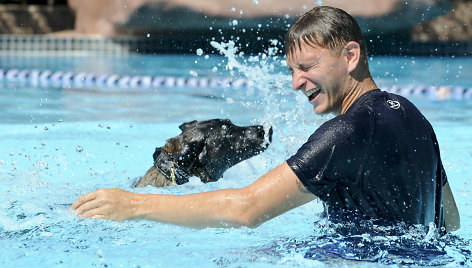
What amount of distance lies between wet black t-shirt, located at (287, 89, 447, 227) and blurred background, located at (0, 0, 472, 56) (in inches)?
555

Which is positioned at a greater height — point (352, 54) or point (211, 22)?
point (211, 22)

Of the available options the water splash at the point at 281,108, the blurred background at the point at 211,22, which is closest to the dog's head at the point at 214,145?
the water splash at the point at 281,108

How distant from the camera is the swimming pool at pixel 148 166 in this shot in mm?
2664

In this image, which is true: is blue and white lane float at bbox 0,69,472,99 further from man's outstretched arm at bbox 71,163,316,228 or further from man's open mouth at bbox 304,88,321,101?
man's outstretched arm at bbox 71,163,316,228

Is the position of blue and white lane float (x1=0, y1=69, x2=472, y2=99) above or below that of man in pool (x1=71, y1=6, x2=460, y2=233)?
below

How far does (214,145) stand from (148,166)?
7.23ft

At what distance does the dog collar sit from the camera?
3.56 m

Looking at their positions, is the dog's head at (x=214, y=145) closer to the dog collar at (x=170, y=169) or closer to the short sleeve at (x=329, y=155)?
the dog collar at (x=170, y=169)

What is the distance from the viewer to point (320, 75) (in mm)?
2504

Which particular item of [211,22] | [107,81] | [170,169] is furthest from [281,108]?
[211,22]

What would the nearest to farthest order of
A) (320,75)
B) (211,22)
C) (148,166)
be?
1. (320,75)
2. (148,166)
3. (211,22)

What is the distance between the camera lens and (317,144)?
230cm

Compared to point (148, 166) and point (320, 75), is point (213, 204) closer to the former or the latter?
point (320, 75)

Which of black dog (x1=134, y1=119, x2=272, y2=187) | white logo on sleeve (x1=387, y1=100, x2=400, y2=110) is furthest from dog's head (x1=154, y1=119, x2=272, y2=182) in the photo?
white logo on sleeve (x1=387, y1=100, x2=400, y2=110)
